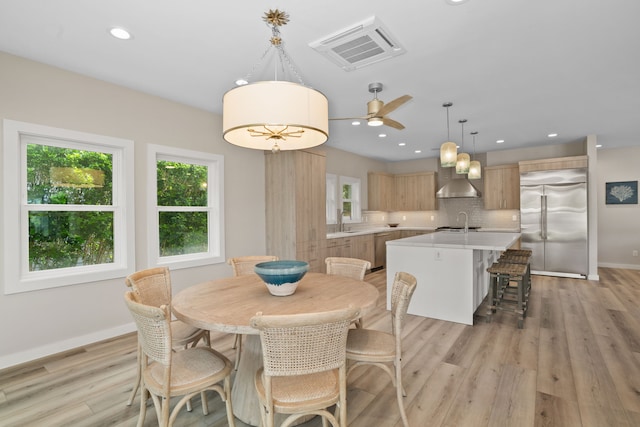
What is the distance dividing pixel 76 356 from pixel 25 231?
3.98 feet

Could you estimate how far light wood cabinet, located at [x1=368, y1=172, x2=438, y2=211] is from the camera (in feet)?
25.2

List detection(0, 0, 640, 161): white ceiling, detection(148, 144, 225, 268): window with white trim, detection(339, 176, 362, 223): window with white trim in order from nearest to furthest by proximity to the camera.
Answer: detection(0, 0, 640, 161): white ceiling < detection(148, 144, 225, 268): window with white trim < detection(339, 176, 362, 223): window with white trim

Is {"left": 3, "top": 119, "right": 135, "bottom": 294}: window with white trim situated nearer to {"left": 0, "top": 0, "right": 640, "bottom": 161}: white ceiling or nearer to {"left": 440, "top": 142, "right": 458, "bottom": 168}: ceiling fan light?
{"left": 0, "top": 0, "right": 640, "bottom": 161}: white ceiling

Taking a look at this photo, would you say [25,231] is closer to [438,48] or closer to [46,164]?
[46,164]

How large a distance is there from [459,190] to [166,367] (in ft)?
21.8

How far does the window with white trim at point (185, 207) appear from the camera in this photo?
367cm

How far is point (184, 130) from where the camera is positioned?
391cm

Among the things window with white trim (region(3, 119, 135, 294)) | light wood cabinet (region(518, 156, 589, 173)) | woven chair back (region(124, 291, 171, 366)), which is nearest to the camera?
woven chair back (region(124, 291, 171, 366))

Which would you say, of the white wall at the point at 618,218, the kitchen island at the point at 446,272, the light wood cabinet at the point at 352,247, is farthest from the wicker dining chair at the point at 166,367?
the white wall at the point at 618,218

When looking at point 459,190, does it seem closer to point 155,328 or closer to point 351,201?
point 351,201

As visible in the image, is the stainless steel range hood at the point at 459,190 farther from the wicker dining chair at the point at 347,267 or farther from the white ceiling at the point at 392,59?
the wicker dining chair at the point at 347,267

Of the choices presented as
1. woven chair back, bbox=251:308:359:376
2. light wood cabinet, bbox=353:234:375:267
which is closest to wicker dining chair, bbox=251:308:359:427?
woven chair back, bbox=251:308:359:376

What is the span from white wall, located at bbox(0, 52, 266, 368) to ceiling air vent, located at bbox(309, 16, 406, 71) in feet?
5.86

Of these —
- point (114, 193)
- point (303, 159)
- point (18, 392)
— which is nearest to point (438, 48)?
point (303, 159)
